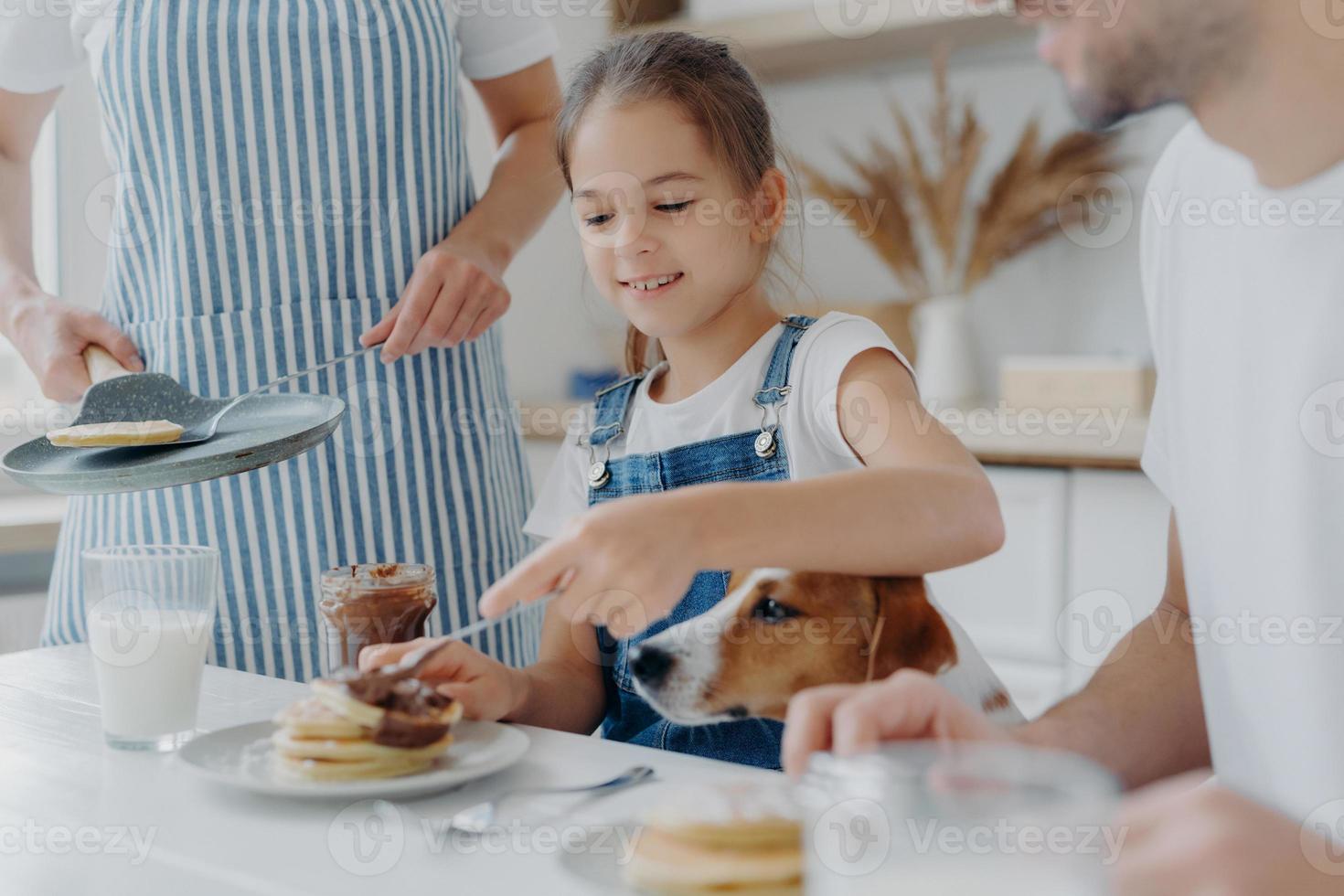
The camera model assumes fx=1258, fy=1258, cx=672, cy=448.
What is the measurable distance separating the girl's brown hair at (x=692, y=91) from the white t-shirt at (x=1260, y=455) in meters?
0.44

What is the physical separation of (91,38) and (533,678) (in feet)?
2.76

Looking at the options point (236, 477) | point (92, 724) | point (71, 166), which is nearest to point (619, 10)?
point (71, 166)

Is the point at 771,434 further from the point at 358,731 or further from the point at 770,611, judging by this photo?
the point at 358,731

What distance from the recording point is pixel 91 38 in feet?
4.33

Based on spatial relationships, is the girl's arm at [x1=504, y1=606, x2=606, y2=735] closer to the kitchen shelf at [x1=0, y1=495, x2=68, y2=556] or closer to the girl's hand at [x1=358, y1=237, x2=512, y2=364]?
→ the girl's hand at [x1=358, y1=237, x2=512, y2=364]

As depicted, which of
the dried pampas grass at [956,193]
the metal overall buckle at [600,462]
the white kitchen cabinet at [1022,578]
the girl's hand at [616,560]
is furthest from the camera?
the dried pampas grass at [956,193]

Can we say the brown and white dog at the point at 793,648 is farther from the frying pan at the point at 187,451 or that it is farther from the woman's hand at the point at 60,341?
the woman's hand at the point at 60,341

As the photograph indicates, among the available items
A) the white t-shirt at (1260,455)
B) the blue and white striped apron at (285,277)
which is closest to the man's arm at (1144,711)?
the white t-shirt at (1260,455)

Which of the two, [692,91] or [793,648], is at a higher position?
[692,91]

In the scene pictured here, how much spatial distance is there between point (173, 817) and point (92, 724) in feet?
0.85

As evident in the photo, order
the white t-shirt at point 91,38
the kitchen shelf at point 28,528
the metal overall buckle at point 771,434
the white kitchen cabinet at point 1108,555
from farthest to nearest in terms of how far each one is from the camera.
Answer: the white kitchen cabinet at point 1108,555 → the kitchen shelf at point 28,528 → the white t-shirt at point 91,38 → the metal overall buckle at point 771,434

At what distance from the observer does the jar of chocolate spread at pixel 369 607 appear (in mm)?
932

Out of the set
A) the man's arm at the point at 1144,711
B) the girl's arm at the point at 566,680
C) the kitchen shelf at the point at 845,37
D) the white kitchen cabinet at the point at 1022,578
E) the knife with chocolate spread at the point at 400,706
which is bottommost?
the white kitchen cabinet at the point at 1022,578

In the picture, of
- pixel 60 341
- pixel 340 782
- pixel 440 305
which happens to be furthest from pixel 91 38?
pixel 340 782
